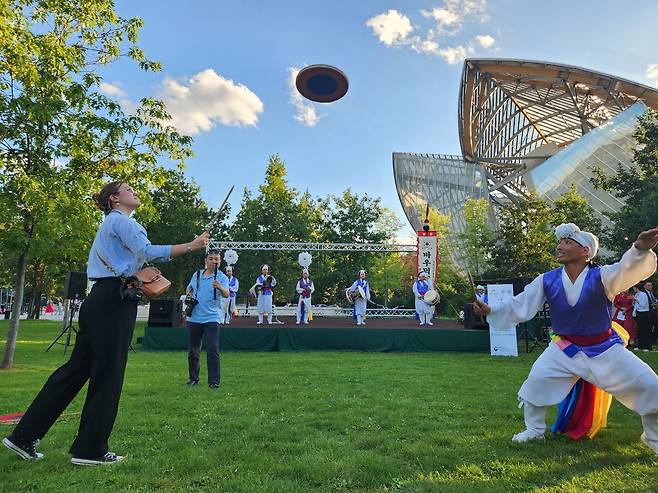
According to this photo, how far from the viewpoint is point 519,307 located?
4328 millimetres

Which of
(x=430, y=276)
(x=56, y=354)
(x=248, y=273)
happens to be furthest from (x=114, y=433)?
(x=248, y=273)

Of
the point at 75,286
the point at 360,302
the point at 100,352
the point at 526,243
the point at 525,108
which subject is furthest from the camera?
the point at 525,108

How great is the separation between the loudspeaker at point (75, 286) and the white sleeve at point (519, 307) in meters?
11.8

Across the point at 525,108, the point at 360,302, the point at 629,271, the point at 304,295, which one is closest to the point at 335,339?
the point at 360,302

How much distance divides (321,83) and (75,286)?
10.4 meters

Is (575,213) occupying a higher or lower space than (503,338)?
higher

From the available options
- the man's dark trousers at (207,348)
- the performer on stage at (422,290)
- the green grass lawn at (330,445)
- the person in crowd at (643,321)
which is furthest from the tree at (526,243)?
the man's dark trousers at (207,348)

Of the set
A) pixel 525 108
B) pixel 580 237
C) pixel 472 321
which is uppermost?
pixel 525 108

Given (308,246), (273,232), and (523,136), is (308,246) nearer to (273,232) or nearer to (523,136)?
(273,232)

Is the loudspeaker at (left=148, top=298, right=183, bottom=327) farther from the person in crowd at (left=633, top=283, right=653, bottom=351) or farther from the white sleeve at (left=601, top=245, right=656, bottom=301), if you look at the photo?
the person in crowd at (left=633, top=283, right=653, bottom=351)

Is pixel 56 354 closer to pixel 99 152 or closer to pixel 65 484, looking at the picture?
pixel 99 152

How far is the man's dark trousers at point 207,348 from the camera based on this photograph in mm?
7008

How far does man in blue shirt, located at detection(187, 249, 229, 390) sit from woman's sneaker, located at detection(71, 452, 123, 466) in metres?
3.55

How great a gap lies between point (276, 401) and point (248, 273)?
28254 millimetres
